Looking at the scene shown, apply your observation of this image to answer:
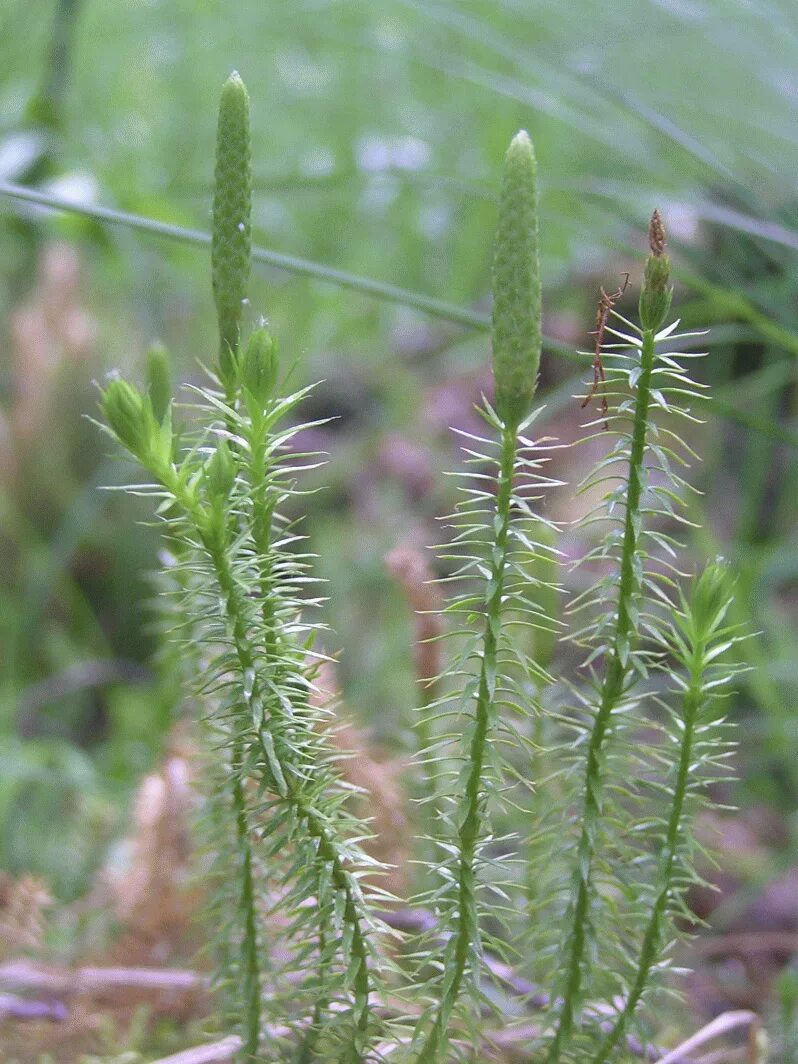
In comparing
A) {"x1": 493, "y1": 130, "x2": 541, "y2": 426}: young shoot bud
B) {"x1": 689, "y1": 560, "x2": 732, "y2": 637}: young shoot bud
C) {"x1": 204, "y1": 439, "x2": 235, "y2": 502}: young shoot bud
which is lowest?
{"x1": 689, "y1": 560, "x2": 732, "y2": 637}: young shoot bud

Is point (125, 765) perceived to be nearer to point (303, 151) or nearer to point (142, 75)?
point (303, 151)

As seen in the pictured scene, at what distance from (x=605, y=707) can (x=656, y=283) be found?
0.62 feet

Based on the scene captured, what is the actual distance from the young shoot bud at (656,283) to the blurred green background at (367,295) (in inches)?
11.8

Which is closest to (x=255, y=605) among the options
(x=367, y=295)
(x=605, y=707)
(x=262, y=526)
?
(x=262, y=526)

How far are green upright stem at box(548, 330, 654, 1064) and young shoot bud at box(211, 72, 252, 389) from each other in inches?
6.8

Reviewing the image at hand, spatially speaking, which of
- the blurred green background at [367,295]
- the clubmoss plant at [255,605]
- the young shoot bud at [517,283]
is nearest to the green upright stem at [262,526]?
the clubmoss plant at [255,605]

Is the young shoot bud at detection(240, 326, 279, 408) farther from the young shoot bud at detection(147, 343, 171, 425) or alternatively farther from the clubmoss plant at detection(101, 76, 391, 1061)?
the young shoot bud at detection(147, 343, 171, 425)

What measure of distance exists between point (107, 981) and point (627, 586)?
535 mm

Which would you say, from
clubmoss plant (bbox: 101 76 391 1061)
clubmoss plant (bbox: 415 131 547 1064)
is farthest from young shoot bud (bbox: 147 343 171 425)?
clubmoss plant (bbox: 415 131 547 1064)

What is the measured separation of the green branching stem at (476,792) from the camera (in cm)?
43

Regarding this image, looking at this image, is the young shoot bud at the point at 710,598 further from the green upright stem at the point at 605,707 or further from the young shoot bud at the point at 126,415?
the young shoot bud at the point at 126,415

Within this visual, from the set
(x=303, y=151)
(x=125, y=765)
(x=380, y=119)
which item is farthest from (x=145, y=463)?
(x=303, y=151)

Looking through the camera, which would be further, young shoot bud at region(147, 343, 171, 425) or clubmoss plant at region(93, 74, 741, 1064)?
young shoot bud at region(147, 343, 171, 425)

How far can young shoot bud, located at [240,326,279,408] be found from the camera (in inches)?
17.0
